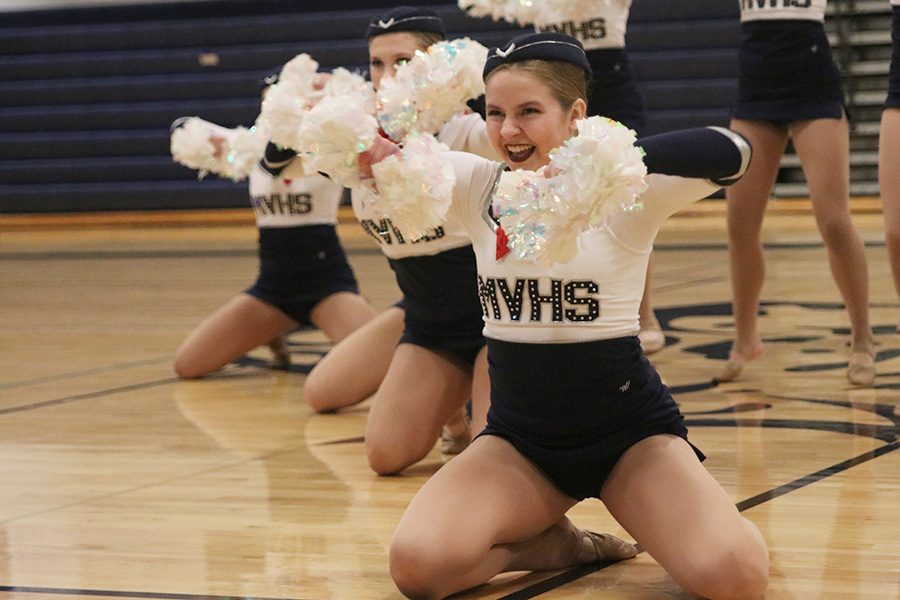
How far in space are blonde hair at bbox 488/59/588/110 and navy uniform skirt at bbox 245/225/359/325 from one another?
2607 mm

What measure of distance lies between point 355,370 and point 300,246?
950mm

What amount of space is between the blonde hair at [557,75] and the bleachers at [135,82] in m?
8.76

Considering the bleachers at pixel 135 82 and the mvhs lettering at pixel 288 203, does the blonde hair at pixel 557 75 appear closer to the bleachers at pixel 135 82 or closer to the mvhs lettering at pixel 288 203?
the mvhs lettering at pixel 288 203

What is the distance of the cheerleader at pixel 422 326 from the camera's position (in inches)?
139

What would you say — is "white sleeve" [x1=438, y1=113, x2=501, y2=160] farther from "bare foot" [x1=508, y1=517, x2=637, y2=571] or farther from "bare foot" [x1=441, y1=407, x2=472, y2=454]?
"bare foot" [x1=508, y1=517, x2=637, y2=571]

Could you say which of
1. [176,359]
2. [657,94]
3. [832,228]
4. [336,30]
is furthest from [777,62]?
[336,30]

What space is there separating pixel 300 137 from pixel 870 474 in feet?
5.12

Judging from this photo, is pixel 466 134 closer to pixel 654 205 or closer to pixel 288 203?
pixel 654 205

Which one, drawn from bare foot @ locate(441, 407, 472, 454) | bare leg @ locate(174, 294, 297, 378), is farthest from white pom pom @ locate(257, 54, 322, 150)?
bare leg @ locate(174, 294, 297, 378)

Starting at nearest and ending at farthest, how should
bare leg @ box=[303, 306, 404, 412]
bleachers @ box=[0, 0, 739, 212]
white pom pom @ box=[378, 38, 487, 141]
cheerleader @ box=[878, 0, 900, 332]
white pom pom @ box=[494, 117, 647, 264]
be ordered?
1. white pom pom @ box=[494, 117, 647, 264]
2. white pom pom @ box=[378, 38, 487, 141]
3. cheerleader @ box=[878, 0, 900, 332]
4. bare leg @ box=[303, 306, 404, 412]
5. bleachers @ box=[0, 0, 739, 212]

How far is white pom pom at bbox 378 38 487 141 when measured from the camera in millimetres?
2941

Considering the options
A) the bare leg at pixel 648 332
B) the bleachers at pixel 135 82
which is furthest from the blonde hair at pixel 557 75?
the bleachers at pixel 135 82

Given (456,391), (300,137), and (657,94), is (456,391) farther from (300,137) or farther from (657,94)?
(657,94)

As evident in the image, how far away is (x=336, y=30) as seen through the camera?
1173cm
